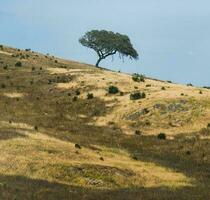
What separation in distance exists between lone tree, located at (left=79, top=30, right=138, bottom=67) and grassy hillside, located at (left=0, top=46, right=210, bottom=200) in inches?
1109

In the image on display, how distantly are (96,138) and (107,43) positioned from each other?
66.3 metres

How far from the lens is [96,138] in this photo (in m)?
55.1

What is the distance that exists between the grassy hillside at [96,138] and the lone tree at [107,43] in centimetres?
2817

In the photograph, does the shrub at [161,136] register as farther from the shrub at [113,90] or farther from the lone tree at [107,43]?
the lone tree at [107,43]

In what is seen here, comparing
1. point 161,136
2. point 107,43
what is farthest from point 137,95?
point 107,43

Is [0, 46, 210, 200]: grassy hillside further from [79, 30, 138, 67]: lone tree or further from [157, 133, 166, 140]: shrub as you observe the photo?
[79, 30, 138, 67]: lone tree

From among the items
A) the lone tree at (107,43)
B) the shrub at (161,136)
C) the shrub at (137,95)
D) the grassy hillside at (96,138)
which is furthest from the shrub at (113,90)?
the lone tree at (107,43)

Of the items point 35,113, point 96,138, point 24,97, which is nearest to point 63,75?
point 24,97

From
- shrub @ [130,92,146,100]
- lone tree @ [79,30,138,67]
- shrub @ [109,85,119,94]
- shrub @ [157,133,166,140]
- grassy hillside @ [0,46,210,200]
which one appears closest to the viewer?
grassy hillside @ [0,46,210,200]

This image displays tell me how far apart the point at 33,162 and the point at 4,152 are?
333cm

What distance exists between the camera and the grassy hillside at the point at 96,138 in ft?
116

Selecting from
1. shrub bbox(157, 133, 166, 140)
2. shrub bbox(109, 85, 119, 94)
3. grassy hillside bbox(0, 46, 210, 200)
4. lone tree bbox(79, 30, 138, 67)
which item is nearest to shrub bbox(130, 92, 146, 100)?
grassy hillside bbox(0, 46, 210, 200)

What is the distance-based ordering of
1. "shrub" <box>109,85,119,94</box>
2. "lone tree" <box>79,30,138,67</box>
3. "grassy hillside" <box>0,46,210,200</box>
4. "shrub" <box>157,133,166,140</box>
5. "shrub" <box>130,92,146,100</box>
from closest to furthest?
"grassy hillside" <box>0,46,210,200</box> → "shrub" <box>157,133,166,140</box> → "shrub" <box>130,92,146,100</box> → "shrub" <box>109,85,119,94</box> → "lone tree" <box>79,30,138,67</box>

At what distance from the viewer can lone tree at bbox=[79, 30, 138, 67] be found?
392 feet
